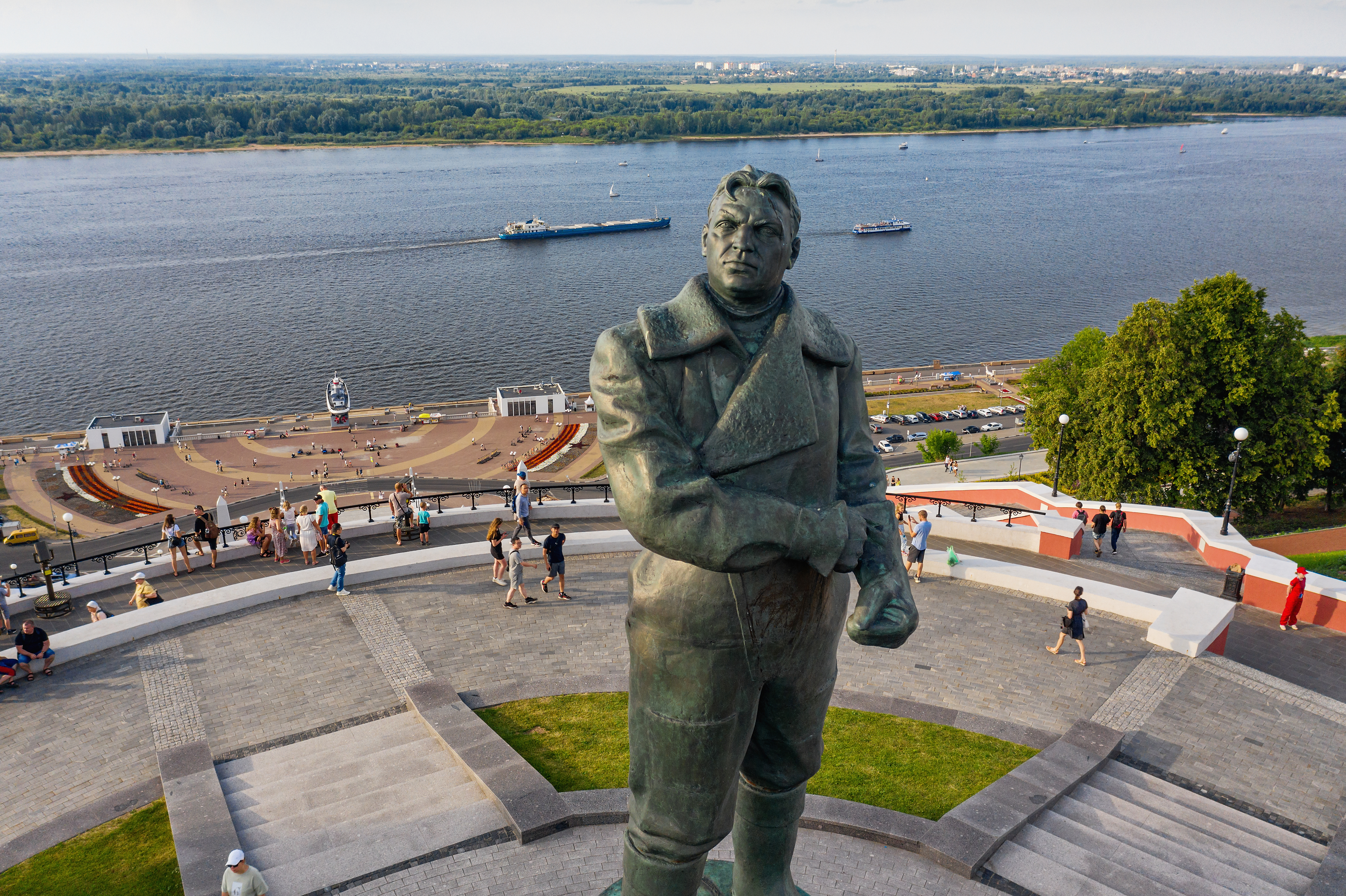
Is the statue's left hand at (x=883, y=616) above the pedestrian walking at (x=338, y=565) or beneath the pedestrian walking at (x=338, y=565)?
above

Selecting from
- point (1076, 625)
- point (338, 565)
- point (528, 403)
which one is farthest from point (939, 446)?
point (338, 565)

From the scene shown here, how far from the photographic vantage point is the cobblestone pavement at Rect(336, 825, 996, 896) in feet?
27.4

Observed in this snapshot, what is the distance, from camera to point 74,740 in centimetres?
1095

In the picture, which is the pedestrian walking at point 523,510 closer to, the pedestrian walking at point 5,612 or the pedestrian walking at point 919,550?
the pedestrian walking at point 919,550

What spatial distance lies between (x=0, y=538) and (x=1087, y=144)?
635ft

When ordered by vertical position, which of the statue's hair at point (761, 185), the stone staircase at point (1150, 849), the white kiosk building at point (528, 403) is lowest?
the white kiosk building at point (528, 403)

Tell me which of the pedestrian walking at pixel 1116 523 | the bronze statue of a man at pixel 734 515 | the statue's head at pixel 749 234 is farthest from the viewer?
the pedestrian walking at pixel 1116 523

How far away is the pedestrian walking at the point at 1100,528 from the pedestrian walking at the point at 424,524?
1209 centimetres

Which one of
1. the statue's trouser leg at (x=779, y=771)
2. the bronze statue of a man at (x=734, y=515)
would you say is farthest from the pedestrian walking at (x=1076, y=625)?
the bronze statue of a man at (x=734, y=515)

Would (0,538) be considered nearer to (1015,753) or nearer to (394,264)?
(1015,753)

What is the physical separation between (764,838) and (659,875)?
70 cm

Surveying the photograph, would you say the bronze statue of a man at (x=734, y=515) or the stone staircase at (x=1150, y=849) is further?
the stone staircase at (x=1150, y=849)

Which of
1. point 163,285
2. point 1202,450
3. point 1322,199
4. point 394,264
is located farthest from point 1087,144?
point 1202,450

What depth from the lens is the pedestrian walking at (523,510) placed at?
56.7 feet
